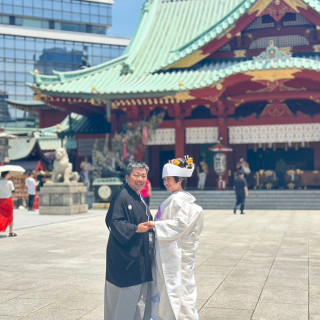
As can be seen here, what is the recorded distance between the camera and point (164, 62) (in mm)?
27750

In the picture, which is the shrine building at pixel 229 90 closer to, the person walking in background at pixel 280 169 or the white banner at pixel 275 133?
the white banner at pixel 275 133

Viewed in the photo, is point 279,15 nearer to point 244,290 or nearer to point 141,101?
point 141,101

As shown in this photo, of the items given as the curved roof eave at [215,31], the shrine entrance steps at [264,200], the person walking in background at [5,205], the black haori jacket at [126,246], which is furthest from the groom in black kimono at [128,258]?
the curved roof eave at [215,31]

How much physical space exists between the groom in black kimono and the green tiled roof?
1860 centimetres

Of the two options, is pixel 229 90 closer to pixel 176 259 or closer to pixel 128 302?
pixel 176 259

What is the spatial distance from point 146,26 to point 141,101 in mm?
8204

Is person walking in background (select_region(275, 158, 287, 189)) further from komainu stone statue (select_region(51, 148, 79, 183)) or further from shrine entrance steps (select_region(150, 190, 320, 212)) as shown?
komainu stone statue (select_region(51, 148, 79, 183))

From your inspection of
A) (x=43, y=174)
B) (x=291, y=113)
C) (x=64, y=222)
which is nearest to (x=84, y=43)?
(x=43, y=174)

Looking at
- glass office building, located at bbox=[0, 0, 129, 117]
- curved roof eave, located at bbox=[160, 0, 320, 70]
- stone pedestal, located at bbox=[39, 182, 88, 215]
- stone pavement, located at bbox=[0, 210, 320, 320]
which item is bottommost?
stone pavement, located at bbox=[0, 210, 320, 320]

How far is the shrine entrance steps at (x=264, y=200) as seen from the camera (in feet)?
71.7

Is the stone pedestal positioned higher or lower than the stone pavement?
higher

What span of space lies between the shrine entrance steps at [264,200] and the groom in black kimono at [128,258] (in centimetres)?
1749

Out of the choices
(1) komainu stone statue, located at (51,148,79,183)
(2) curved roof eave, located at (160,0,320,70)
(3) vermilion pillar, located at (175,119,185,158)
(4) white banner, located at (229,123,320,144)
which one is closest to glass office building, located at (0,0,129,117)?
(2) curved roof eave, located at (160,0,320,70)

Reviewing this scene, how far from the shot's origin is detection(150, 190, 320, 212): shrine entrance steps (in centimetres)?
2184
